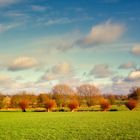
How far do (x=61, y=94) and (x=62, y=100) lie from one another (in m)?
9.25

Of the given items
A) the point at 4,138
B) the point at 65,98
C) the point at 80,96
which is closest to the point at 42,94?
the point at 65,98

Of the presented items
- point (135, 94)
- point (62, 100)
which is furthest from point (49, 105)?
point (135, 94)

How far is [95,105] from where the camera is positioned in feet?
457

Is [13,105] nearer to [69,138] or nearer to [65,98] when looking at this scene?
[65,98]

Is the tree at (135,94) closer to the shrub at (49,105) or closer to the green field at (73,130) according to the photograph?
the shrub at (49,105)

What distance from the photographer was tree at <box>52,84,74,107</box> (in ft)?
455

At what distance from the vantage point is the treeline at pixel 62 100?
116500mm

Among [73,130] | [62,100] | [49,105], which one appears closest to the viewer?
[73,130]

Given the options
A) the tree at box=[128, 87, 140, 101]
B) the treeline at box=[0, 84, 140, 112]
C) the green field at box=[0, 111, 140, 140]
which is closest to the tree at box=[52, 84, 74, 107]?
the treeline at box=[0, 84, 140, 112]

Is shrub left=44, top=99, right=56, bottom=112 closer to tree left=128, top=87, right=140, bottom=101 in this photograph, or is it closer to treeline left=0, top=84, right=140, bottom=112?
treeline left=0, top=84, right=140, bottom=112

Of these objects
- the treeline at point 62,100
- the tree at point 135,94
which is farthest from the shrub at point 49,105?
the tree at point 135,94

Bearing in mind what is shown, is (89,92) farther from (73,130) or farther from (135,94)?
(73,130)

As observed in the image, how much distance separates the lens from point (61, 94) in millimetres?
148125

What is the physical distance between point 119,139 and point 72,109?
87.3 meters
